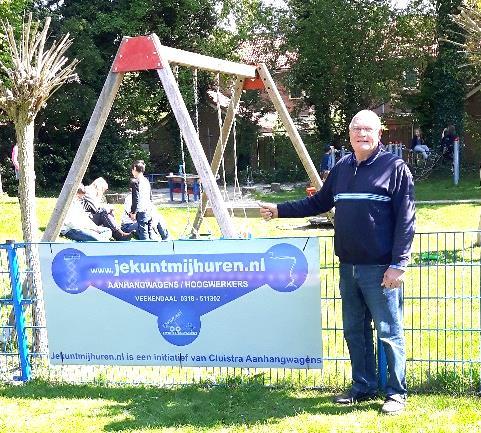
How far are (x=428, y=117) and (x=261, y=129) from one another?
23.3ft

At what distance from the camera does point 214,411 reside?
510 centimetres

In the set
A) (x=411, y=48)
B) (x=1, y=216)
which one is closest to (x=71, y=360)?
(x=1, y=216)

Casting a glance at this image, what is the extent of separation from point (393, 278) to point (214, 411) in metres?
1.62

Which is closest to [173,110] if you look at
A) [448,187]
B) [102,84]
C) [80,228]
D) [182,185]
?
[80,228]

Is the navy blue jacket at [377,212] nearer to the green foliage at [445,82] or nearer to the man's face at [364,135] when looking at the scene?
the man's face at [364,135]

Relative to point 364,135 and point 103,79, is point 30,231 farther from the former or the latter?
point 103,79

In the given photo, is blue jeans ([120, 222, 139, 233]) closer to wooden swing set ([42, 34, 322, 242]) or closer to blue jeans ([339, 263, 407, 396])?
wooden swing set ([42, 34, 322, 242])

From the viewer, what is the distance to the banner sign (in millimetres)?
5211

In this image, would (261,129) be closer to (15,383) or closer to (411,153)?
(411,153)

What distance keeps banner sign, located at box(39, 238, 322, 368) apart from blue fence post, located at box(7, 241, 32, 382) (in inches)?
10.4

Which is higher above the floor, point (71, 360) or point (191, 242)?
point (191, 242)

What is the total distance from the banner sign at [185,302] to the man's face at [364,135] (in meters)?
0.76

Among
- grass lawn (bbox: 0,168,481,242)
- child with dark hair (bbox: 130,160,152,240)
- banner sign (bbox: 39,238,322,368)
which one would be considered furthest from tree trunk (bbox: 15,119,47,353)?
child with dark hair (bbox: 130,160,152,240)

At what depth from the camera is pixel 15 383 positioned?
19.2 feet
